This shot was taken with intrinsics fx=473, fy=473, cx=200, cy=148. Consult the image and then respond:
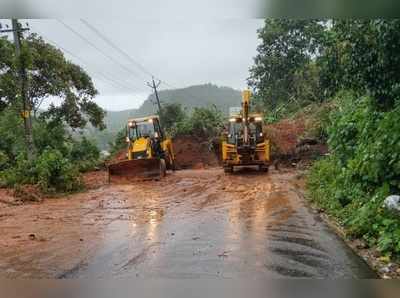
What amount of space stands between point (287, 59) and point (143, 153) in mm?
18282

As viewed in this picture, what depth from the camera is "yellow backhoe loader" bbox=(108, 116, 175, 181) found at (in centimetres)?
1788

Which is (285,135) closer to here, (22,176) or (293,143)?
(293,143)

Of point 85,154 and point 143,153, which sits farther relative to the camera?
point 85,154

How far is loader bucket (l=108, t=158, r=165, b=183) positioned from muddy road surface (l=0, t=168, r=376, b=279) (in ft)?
11.6

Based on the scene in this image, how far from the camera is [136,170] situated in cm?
1789

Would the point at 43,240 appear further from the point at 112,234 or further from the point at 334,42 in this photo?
the point at 334,42

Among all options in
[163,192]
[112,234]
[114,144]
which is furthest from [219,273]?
[114,144]

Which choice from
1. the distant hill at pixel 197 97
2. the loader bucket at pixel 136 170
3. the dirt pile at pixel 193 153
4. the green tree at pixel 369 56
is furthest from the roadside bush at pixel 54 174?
the distant hill at pixel 197 97

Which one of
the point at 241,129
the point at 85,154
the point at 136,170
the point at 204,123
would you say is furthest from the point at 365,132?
the point at 85,154

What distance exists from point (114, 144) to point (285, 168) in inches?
651

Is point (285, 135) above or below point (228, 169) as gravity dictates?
above

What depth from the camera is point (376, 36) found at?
8.20 metres

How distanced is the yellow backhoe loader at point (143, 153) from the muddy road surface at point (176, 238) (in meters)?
3.61

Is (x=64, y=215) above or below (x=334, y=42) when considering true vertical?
below
